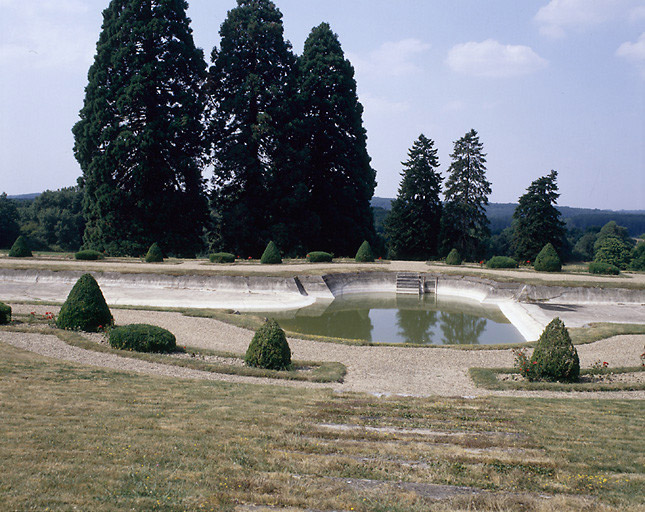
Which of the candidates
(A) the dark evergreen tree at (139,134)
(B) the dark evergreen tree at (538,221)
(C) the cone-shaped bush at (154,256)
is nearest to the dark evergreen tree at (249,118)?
(A) the dark evergreen tree at (139,134)

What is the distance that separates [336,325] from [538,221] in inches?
1209

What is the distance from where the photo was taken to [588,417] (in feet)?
29.1

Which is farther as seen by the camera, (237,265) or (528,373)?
(237,265)

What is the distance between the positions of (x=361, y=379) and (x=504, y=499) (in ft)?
25.5

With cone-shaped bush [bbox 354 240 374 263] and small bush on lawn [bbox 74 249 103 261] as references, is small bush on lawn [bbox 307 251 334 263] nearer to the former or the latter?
cone-shaped bush [bbox 354 240 374 263]

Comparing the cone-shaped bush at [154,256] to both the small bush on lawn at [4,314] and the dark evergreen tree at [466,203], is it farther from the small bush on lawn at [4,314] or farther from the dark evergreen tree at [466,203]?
the dark evergreen tree at [466,203]

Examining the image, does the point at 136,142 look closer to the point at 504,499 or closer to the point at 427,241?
the point at 427,241

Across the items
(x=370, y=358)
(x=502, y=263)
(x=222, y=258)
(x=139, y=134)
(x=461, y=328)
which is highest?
(x=139, y=134)

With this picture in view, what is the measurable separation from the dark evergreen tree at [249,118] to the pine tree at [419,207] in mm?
16054

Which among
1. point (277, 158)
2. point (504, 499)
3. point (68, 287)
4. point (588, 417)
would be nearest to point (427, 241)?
point (277, 158)

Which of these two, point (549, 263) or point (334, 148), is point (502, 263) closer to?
point (549, 263)

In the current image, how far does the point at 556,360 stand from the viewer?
12469 millimetres

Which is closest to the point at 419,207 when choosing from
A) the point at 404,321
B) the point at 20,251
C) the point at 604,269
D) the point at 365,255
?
the point at 365,255

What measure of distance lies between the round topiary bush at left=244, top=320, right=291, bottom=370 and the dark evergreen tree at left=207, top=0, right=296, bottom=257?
91.9 feet
